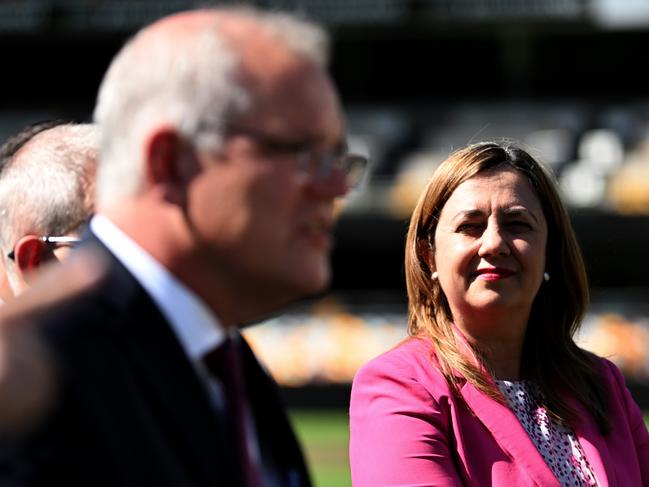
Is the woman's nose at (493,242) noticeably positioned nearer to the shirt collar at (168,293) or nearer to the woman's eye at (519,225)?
the woman's eye at (519,225)

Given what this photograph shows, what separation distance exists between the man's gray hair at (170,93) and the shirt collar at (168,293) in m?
0.07

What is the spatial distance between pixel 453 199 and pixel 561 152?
18.7 m

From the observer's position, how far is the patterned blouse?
8.96ft

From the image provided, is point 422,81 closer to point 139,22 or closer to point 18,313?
point 139,22

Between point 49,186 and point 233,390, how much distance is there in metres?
1.06

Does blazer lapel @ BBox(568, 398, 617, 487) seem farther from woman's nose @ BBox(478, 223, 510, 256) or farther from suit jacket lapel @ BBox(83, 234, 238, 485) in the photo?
suit jacket lapel @ BBox(83, 234, 238, 485)

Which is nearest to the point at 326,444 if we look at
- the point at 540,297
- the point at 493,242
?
the point at 540,297

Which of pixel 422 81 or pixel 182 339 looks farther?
pixel 422 81

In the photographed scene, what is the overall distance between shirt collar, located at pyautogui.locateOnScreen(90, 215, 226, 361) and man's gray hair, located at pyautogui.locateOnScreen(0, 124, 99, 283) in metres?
0.94

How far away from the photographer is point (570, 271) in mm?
3150

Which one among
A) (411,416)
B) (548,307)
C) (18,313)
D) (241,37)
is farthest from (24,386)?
(548,307)

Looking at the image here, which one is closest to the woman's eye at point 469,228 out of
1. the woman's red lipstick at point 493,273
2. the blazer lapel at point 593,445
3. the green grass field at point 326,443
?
the woman's red lipstick at point 493,273

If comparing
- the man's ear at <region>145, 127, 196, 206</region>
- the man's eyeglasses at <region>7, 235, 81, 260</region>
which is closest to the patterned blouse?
the man's eyeglasses at <region>7, 235, 81, 260</region>

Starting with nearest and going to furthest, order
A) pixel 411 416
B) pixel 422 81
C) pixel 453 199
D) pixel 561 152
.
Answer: pixel 411 416
pixel 453 199
pixel 561 152
pixel 422 81
